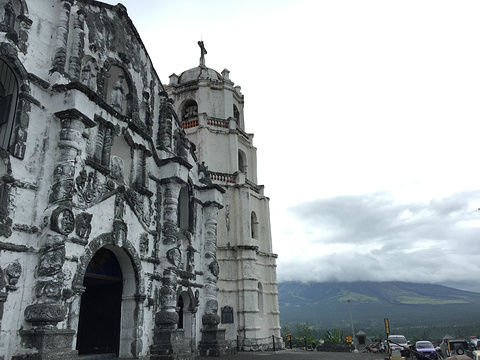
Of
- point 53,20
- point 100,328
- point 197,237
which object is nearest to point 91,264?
point 100,328

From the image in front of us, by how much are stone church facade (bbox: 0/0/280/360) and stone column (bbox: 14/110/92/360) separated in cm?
3

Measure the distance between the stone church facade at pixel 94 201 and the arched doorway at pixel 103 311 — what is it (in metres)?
0.04

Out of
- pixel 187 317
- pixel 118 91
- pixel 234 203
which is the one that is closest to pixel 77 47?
pixel 118 91

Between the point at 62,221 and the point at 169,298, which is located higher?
the point at 62,221

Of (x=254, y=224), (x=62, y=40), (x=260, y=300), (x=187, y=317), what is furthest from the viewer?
(x=254, y=224)

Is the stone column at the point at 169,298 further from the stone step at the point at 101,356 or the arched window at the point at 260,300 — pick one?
the arched window at the point at 260,300

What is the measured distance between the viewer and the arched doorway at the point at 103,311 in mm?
13336

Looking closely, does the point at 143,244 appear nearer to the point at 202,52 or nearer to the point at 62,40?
the point at 62,40

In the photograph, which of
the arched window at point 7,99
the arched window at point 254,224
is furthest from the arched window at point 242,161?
the arched window at point 7,99

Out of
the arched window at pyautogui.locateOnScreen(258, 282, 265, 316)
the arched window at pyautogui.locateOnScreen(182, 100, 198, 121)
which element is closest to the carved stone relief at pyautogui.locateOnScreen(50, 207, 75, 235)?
the arched window at pyautogui.locateOnScreen(258, 282, 265, 316)

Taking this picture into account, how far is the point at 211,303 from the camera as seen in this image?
18.1 meters

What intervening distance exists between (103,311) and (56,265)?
4.58m

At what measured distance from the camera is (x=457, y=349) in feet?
64.6

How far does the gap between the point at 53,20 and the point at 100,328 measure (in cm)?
1013
